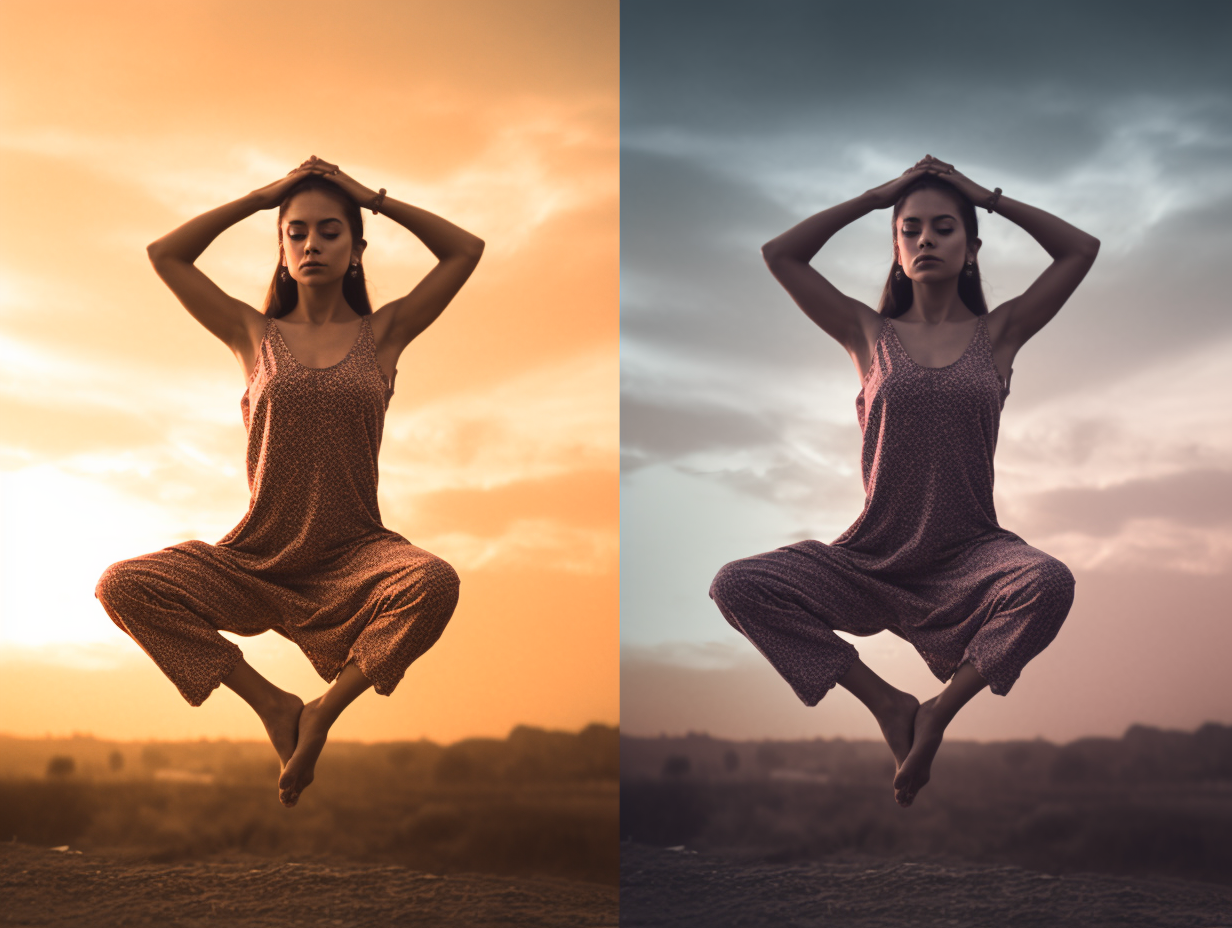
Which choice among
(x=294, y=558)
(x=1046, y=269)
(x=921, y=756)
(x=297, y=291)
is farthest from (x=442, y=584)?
(x=1046, y=269)

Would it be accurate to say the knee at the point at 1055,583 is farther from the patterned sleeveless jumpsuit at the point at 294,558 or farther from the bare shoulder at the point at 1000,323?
the patterned sleeveless jumpsuit at the point at 294,558

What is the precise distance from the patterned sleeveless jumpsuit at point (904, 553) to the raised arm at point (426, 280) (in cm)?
151

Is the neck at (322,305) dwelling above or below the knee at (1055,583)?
above

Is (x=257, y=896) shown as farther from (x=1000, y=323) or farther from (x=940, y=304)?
(x=1000, y=323)

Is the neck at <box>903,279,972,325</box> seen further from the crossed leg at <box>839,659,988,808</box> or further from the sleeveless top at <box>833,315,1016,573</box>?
the crossed leg at <box>839,659,988,808</box>

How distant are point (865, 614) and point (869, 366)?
37.1 inches

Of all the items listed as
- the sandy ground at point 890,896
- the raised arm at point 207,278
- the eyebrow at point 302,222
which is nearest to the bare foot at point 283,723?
the raised arm at point 207,278

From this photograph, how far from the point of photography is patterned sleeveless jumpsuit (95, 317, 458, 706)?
4.00 meters

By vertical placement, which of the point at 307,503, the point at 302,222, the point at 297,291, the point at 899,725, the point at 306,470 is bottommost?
the point at 899,725

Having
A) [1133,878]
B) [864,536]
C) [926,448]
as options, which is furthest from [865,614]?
[1133,878]

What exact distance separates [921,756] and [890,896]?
5883 mm

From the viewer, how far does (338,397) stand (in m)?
4.26

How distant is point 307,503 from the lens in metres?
4.25

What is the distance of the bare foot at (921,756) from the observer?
3.92 metres
